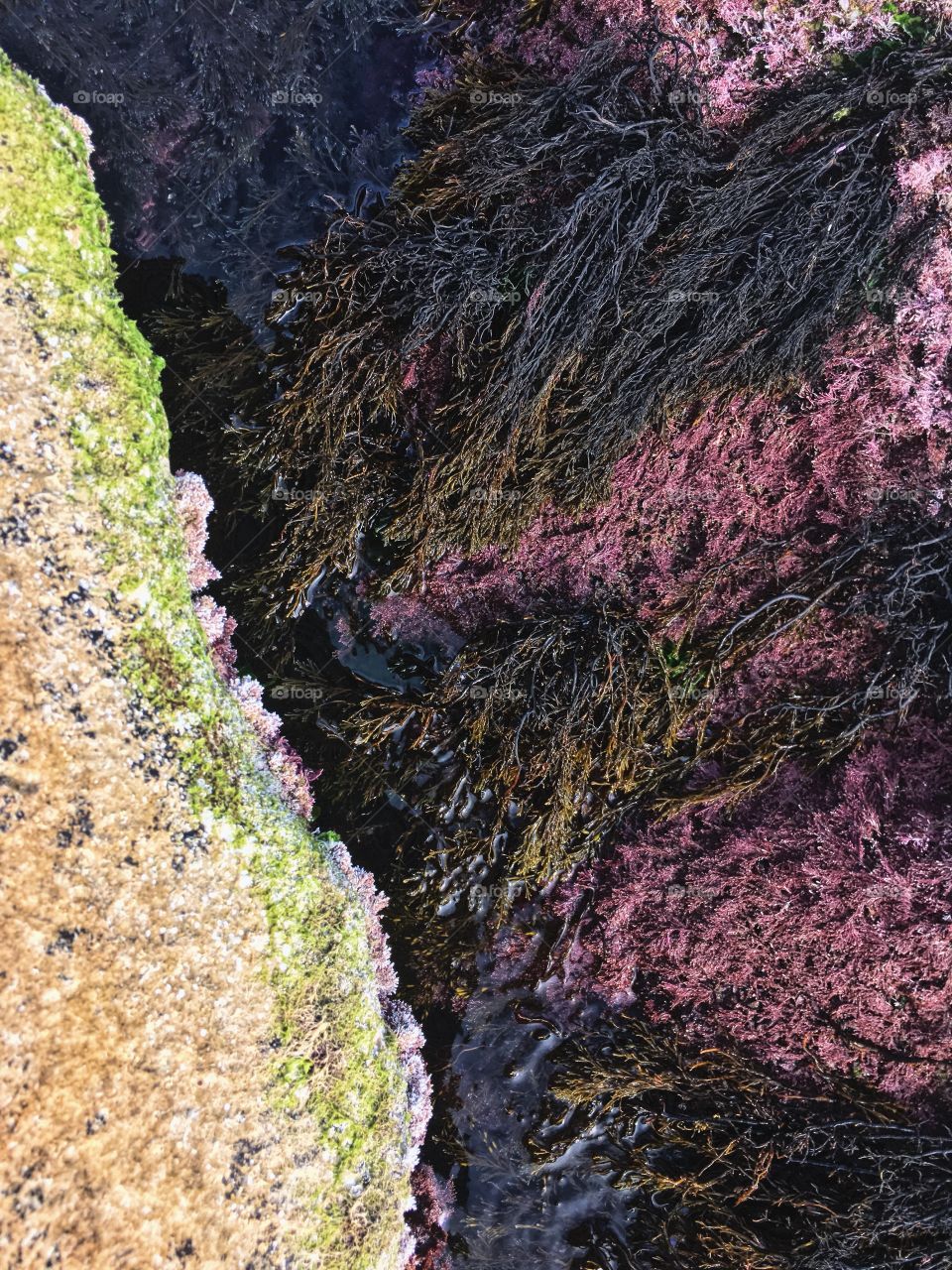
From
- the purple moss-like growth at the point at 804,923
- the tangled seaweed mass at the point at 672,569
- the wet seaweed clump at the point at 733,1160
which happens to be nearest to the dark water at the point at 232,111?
the tangled seaweed mass at the point at 672,569

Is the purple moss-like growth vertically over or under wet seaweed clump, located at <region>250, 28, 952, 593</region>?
under

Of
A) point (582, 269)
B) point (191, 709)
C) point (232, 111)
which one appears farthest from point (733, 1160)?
point (232, 111)

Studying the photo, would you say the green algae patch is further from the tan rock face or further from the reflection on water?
the reflection on water

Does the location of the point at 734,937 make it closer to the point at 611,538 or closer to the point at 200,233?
the point at 611,538

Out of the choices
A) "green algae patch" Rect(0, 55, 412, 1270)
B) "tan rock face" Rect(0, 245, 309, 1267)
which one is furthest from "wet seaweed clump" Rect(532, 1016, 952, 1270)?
"tan rock face" Rect(0, 245, 309, 1267)

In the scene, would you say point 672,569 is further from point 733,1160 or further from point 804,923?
point 733,1160

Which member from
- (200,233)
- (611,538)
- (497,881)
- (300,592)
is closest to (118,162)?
(200,233)
